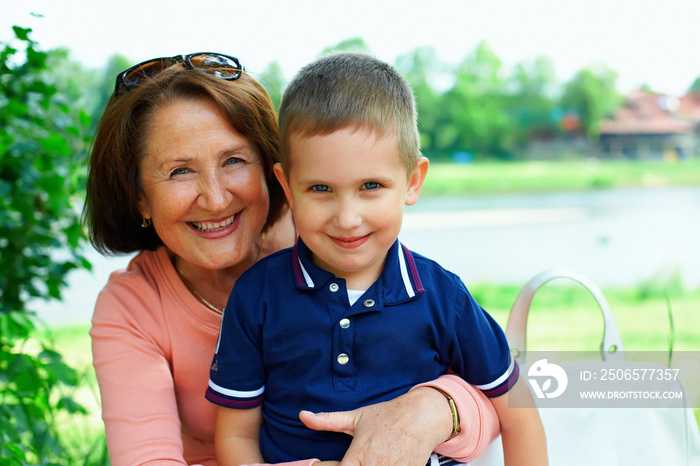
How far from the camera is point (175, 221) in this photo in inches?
59.9

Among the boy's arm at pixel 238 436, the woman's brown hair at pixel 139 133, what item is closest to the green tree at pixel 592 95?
the woman's brown hair at pixel 139 133

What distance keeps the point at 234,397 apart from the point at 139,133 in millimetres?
715

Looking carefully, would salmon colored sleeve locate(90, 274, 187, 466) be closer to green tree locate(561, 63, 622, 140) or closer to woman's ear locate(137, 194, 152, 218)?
woman's ear locate(137, 194, 152, 218)

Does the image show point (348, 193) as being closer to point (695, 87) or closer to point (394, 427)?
point (394, 427)

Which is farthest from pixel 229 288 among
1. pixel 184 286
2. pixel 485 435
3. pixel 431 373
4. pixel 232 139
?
pixel 485 435

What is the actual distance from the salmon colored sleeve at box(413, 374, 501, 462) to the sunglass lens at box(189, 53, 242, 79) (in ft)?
3.09

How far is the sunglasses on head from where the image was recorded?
1.56 metres

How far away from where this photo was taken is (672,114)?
322 inches

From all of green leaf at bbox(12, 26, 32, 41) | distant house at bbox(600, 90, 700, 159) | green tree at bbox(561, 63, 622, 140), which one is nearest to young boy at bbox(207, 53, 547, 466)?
green leaf at bbox(12, 26, 32, 41)

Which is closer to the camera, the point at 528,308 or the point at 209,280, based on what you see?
the point at 528,308

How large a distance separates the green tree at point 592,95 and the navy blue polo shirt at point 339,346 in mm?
7653

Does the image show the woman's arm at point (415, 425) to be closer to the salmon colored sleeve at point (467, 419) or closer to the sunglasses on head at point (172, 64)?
A: the salmon colored sleeve at point (467, 419)

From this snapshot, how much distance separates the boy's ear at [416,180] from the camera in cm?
132

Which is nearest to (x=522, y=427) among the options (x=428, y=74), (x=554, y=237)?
(x=428, y=74)
